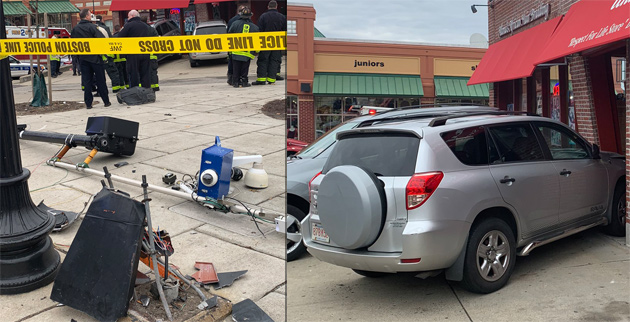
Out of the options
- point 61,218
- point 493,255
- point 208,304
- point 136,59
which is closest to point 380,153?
point 493,255

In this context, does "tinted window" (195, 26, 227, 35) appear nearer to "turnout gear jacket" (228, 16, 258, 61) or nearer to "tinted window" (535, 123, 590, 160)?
"turnout gear jacket" (228, 16, 258, 61)

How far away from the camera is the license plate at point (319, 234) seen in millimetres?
2570

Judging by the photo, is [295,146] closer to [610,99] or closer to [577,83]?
[577,83]

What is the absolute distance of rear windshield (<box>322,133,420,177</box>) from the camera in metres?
2.69

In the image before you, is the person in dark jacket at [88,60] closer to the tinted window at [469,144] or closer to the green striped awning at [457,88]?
the green striped awning at [457,88]

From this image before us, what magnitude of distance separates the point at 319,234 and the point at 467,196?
73 centimetres

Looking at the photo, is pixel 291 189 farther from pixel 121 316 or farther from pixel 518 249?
pixel 121 316

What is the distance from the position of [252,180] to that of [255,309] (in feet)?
8.63

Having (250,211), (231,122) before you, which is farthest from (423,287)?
(231,122)

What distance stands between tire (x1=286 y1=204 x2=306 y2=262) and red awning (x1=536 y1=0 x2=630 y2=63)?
1.39 meters

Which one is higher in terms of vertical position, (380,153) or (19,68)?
(19,68)

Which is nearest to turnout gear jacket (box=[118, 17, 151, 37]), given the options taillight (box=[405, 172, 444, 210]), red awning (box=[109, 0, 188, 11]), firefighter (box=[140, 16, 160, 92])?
firefighter (box=[140, 16, 160, 92])

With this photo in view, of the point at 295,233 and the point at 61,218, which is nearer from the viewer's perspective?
the point at 295,233

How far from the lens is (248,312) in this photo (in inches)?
150
